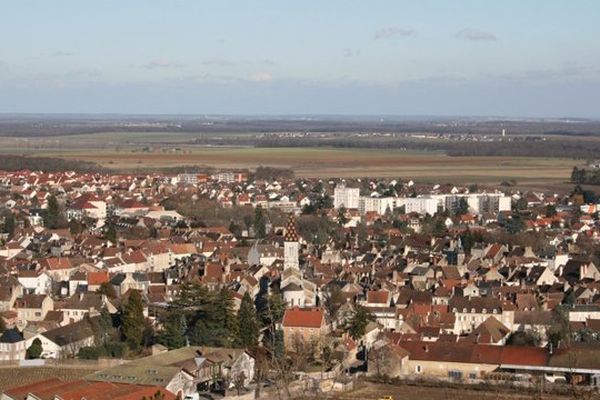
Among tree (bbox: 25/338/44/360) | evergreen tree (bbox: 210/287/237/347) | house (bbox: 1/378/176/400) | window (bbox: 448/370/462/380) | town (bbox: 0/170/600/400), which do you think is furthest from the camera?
evergreen tree (bbox: 210/287/237/347)

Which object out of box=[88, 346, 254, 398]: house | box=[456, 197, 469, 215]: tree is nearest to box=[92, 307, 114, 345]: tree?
box=[88, 346, 254, 398]: house

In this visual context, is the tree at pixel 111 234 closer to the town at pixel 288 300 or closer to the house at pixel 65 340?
the town at pixel 288 300

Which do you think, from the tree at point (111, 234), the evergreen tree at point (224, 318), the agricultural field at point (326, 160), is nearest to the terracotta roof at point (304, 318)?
the evergreen tree at point (224, 318)

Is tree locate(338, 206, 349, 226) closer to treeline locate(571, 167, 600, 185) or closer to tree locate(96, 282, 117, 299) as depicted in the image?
tree locate(96, 282, 117, 299)

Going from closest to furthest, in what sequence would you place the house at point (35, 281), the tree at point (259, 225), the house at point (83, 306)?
the house at point (83, 306) → the house at point (35, 281) → the tree at point (259, 225)

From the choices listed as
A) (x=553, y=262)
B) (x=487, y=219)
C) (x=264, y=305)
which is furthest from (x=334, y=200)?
(x=264, y=305)

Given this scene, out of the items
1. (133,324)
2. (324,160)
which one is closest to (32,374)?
(133,324)

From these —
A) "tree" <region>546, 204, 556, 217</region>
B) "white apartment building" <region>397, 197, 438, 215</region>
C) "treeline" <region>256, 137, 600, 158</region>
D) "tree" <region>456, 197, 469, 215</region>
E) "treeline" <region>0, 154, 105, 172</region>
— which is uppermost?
"tree" <region>546, 204, 556, 217</region>

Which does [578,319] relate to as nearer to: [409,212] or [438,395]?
[438,395]
